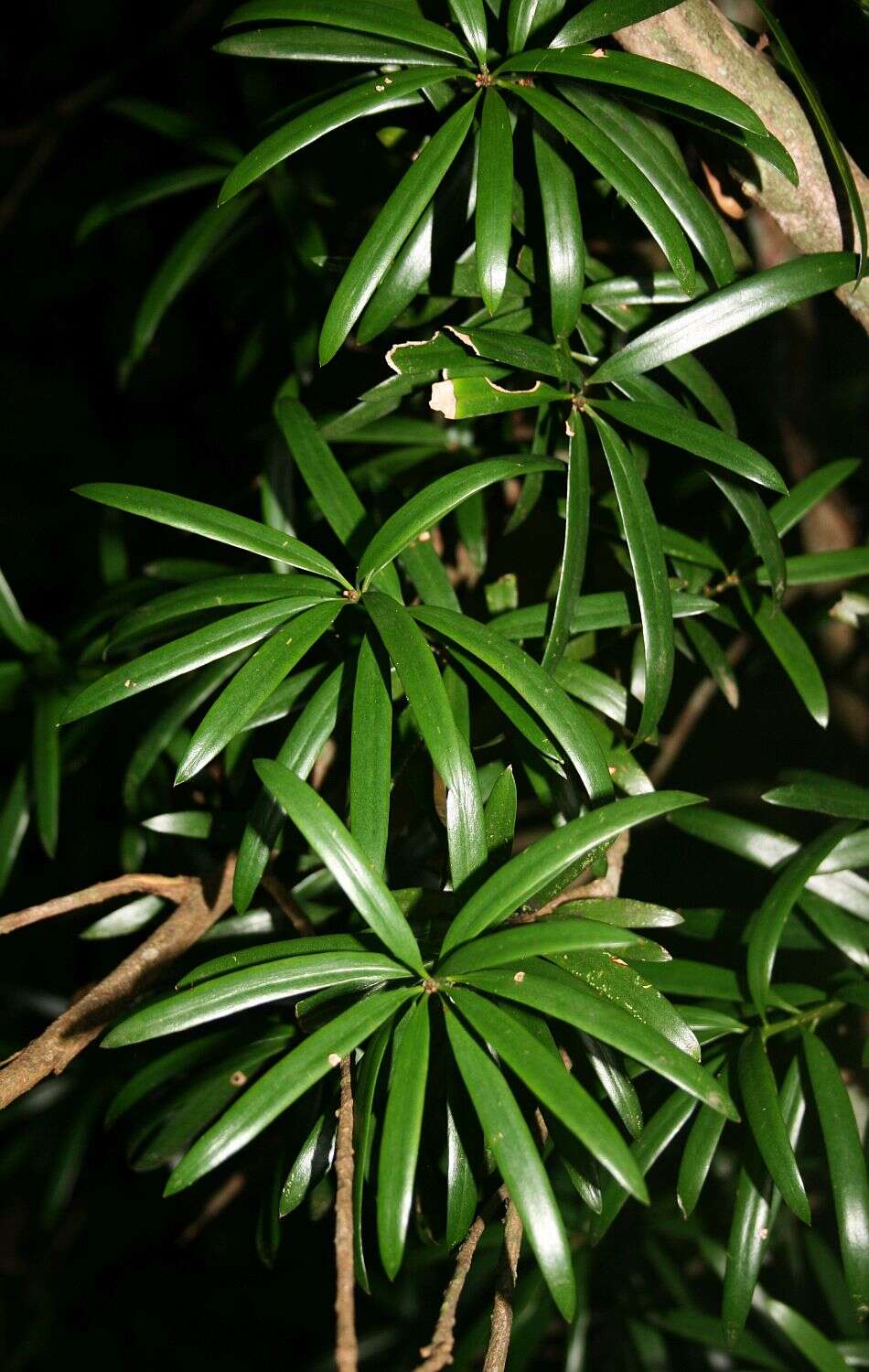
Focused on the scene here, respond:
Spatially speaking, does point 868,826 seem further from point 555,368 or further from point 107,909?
point 107,909

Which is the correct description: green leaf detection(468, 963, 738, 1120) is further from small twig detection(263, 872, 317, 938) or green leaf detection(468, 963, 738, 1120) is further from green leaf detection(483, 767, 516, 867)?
small twig detection(263, 872, 317, 938)

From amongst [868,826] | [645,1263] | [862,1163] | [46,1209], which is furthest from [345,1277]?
[46,1209]

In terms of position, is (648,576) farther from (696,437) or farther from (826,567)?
(826,567)

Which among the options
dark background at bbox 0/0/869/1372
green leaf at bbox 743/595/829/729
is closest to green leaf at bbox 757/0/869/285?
green leaf at bbox 743/595/829/729

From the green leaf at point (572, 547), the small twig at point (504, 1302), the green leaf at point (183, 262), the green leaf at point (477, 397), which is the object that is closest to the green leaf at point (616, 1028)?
the small twig at point (504, 1302)


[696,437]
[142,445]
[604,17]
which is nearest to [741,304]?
[696,437]

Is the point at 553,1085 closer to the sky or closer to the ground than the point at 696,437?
closer to the ground
